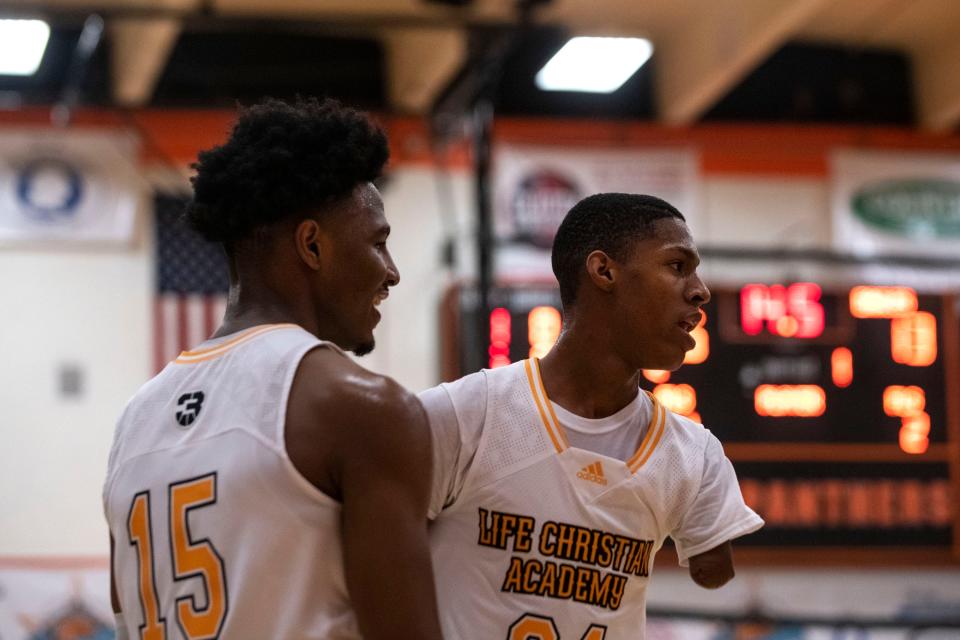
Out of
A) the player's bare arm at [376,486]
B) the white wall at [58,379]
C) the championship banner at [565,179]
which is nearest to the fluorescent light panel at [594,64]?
the championship banner at [565,179]

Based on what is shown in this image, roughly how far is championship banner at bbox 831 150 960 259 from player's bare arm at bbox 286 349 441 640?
838cm

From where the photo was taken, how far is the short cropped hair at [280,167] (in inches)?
82.2

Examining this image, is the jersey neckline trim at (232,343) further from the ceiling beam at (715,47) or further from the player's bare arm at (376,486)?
→ the ceiling beam at (715,47)

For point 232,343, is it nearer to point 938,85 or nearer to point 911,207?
point 911,207

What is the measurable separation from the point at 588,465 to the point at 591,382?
0.61ft

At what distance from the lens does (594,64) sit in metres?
9.19

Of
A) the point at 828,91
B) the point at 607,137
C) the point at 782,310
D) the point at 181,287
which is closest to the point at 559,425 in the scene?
the point at 782,310

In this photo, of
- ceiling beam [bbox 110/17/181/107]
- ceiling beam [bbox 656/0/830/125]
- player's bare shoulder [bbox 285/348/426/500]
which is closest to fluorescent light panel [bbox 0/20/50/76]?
ceiling beam [bbox 110/17/181/107]

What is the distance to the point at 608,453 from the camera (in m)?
2.82

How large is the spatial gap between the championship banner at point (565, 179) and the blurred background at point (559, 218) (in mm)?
21

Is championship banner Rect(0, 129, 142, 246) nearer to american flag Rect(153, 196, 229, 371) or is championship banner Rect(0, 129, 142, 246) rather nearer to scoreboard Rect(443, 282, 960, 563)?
american flag Rect(153, 196, 229, 371)

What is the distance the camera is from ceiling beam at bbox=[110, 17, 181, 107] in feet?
27.9

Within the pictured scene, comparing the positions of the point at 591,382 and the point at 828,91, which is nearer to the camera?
the point at 591,382

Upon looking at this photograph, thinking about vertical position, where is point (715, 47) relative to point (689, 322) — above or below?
above
